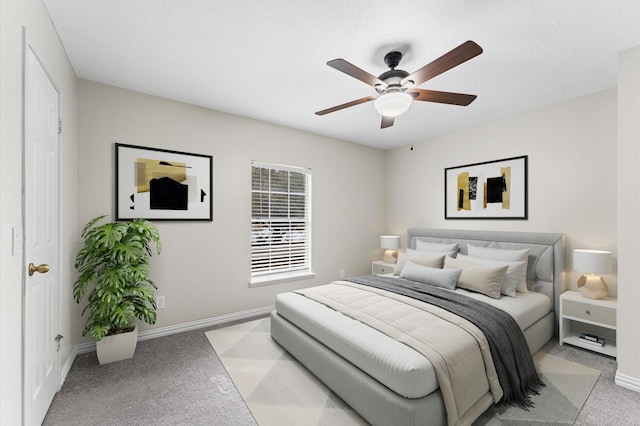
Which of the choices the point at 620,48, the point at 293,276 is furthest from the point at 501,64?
the point at 293,276

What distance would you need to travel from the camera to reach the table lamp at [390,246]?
475 centimetres

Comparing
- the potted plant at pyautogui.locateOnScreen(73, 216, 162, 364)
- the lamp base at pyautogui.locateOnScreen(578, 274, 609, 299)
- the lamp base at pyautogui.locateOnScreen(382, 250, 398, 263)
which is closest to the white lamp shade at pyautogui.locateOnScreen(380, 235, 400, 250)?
the lamp base at pyautogui.locateOnScreen(382, 250, 398, 263)

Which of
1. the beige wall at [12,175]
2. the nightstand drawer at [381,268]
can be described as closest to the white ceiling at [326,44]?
the beige wall at [12,175]

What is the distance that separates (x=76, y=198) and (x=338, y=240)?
10.9 feet

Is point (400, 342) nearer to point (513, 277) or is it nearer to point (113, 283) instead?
point (513, 277)

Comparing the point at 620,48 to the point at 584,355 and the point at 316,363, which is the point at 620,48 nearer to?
the point at 584,355

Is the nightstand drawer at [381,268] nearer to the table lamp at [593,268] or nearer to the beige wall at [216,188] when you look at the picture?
the beige wall at [216,188]

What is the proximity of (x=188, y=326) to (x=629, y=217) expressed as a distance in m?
4.25

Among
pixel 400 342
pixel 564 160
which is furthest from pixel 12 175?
pixel 564 160

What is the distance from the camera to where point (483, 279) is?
2889mm

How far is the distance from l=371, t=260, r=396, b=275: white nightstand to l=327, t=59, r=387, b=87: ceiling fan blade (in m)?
3.12

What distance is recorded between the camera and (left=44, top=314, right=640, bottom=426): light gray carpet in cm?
185

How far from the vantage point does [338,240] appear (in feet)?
15.3

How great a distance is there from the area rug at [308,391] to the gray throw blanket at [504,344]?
82 millimetres
